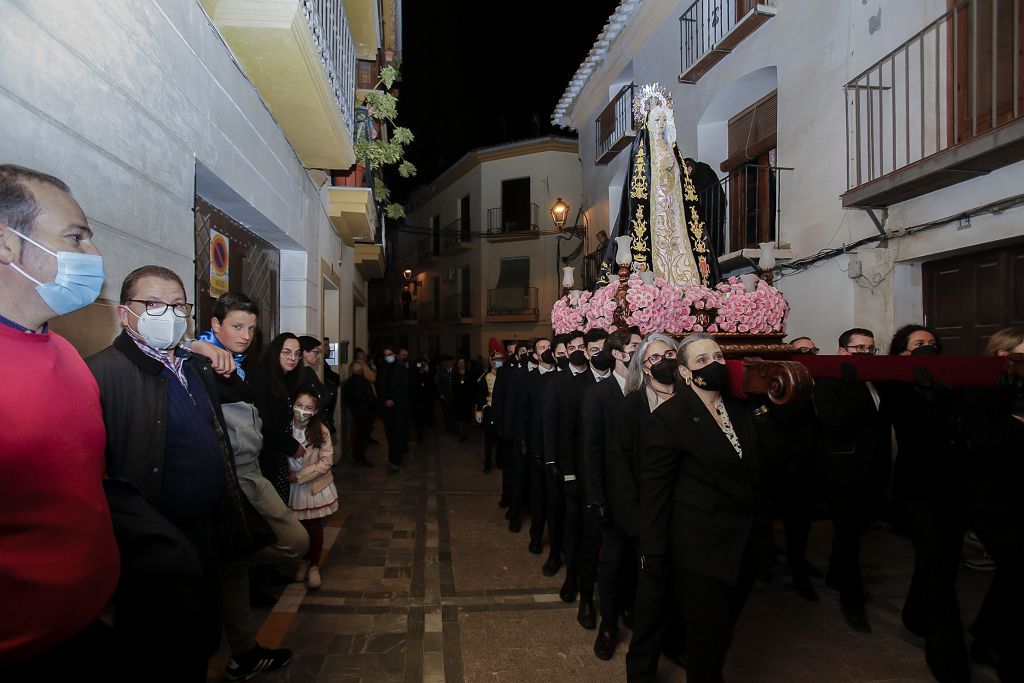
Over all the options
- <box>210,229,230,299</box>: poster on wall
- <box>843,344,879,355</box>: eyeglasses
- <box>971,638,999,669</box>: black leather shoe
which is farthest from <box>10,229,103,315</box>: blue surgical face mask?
<box>843,344,879,355</box>: eyeglasses

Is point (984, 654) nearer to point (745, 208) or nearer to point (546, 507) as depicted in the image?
point (546, 507)

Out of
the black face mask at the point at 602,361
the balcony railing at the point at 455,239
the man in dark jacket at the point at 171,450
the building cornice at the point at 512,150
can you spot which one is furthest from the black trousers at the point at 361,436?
the balcony railing at the point at 455,239

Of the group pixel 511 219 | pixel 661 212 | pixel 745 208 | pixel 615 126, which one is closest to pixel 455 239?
pixel 511 219

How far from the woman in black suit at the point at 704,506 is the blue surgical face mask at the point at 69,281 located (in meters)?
2.34

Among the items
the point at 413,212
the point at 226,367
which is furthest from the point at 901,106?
the point at 413,212

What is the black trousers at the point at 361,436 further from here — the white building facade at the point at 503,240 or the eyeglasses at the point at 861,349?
the white building facade at the point at 503,240

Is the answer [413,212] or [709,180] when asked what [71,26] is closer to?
[709,180]

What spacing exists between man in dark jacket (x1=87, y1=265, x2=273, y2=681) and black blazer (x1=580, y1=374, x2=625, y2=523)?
6.81 ft

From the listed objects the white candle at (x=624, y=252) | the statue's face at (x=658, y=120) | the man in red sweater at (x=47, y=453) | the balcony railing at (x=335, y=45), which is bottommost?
the man in red sweater at (x=47, y=453)

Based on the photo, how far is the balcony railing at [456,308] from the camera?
2619 centimetres

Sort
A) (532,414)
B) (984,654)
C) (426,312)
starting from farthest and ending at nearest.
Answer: (426,312)
(532,414)
(984,654)

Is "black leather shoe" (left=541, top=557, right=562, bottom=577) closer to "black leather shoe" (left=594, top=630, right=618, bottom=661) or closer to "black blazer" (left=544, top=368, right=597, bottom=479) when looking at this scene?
"black blazer" (left=544, top=368, right=597, bottom=479)

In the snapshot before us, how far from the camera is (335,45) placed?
6.81 meters

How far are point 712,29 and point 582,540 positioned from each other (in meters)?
9.30
